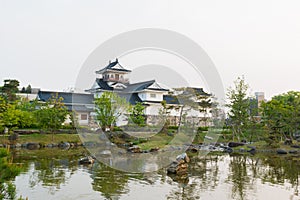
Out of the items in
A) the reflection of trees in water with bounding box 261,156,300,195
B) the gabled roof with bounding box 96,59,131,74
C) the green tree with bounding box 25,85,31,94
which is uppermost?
the gabled roof with bounding box 96,59,131,74

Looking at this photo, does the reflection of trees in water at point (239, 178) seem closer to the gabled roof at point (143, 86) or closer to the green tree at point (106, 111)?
the green tree at point (106, 111)

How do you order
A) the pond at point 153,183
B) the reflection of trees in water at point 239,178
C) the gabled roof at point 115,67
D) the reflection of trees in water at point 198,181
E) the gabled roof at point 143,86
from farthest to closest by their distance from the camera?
the gabled roof at point 115,67 < the gabled roof at point 143,86 < the reflection of trees in water at point 239,178 < the reflection of trees in water at point 198,181 < the pond at point 153,183

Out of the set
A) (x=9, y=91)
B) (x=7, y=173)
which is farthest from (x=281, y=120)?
(x=9, y=91)

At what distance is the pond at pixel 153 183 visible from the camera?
880 cm

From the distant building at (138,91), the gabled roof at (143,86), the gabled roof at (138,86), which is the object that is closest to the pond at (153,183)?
the distant building at (138,91)

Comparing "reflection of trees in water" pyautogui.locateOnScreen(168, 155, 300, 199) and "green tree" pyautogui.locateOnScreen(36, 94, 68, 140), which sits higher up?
"green tree" pyautogui.locateOnScreen(36, 94, 68, 140)

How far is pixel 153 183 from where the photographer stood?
1035 cm

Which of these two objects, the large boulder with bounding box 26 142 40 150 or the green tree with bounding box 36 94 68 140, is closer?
the large boulder with bounding box 26 142 40 150

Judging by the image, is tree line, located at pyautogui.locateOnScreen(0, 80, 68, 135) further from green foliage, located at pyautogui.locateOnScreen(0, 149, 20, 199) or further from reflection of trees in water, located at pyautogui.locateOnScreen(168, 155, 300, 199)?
green foliage, located at pyautogui.locateOnScreen(0, 149, 20, 199)

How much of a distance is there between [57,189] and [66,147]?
13.0 m

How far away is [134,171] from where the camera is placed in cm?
1254

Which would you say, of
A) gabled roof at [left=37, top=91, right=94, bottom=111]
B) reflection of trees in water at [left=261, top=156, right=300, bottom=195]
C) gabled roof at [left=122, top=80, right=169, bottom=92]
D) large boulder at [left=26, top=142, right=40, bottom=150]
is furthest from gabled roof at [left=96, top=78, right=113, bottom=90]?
reflection of trees in water at [left=261, top=156, right=300, bottom=195]

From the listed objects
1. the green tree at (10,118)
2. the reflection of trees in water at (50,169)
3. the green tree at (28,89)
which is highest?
the green tree at (28,89)

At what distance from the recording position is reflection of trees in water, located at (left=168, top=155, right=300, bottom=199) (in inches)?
367
